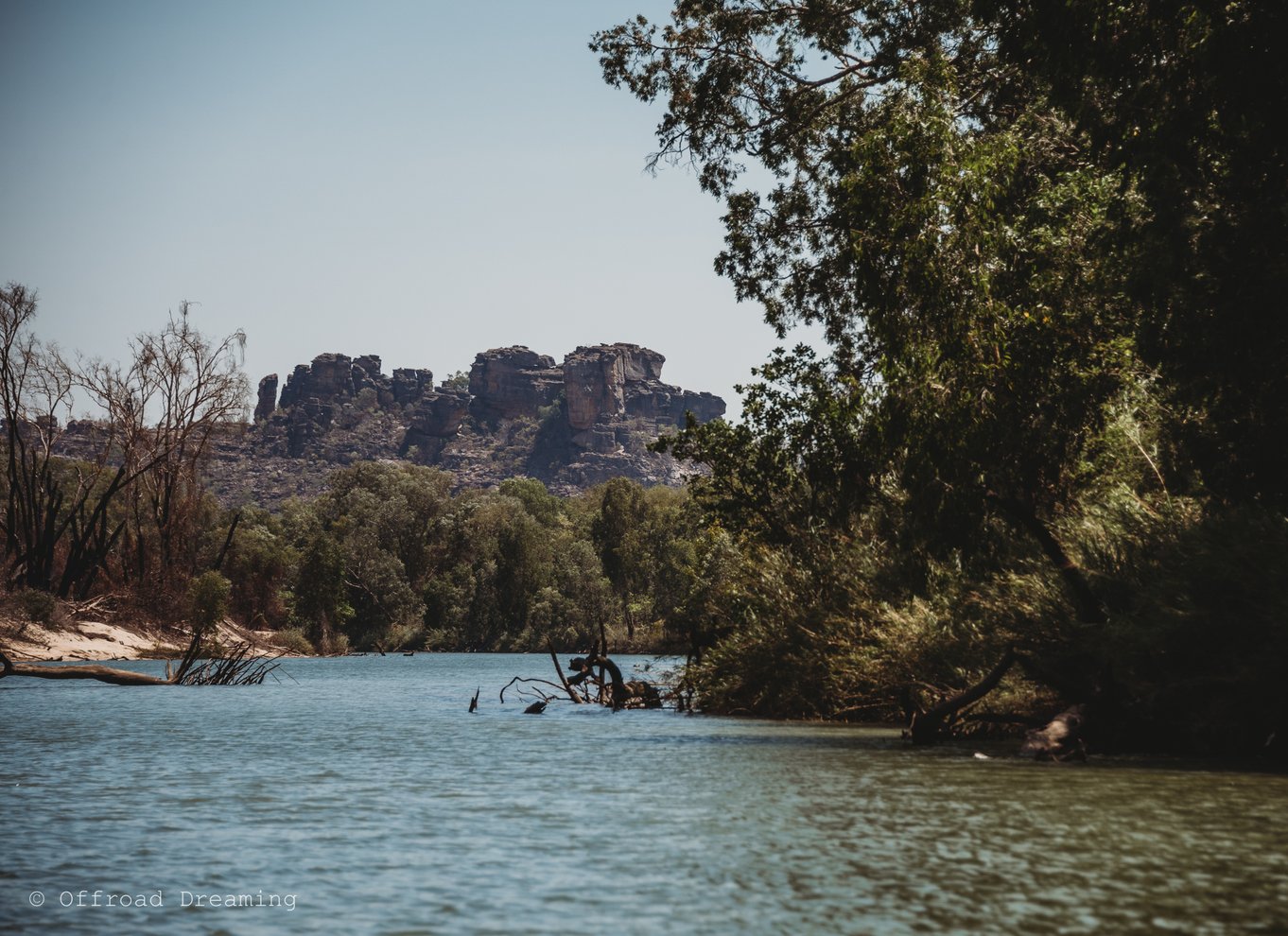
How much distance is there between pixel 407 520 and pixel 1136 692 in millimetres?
97764

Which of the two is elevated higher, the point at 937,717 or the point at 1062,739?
the point at 937,717

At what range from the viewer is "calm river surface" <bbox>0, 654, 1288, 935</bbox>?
9.05 metres

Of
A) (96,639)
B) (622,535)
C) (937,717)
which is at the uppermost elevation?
(622,535)

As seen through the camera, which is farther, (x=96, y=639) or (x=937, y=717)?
(x=96, y=639)

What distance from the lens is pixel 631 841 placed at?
40.8 ft

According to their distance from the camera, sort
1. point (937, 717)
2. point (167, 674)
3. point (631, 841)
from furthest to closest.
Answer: point (167, 674)
point (937, 717)
point (631, 841)

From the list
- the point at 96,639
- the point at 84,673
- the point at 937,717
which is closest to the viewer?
the point at 937,717

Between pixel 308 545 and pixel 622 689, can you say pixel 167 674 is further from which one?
pixel 308 545

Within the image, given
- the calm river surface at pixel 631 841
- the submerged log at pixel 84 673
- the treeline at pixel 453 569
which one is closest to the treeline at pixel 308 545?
the treeline at pixel 453 569

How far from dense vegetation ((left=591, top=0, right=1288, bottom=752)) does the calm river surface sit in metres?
2.16

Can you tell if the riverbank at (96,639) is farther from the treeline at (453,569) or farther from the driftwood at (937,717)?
the driftwood at (937,717)

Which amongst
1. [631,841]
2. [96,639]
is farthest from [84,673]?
[96,639]

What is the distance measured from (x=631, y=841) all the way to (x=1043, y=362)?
11.3 m

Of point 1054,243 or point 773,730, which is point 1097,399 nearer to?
point 1054,243
